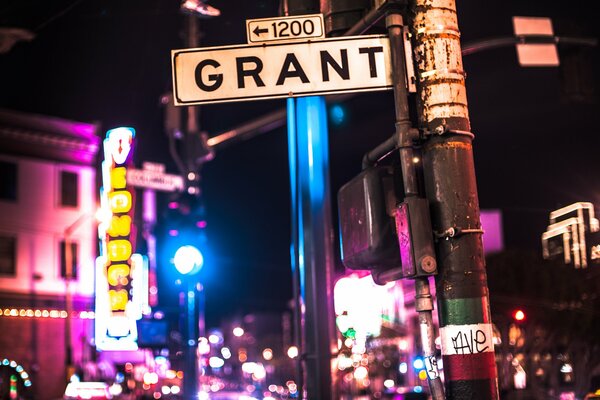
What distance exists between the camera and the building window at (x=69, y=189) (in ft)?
138

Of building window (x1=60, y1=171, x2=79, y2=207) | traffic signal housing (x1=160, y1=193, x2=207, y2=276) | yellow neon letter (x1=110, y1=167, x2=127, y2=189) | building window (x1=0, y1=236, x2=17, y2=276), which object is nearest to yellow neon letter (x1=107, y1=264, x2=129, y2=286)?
yellow neon letter (x1=110, y1=167, x2=127, y2=189)

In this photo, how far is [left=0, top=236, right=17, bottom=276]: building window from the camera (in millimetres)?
39375

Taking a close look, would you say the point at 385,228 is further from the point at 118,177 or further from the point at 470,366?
the point at 118,177

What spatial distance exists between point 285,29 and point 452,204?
181 cm

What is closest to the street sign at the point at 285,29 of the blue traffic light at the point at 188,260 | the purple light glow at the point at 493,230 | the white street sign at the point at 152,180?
the blue traffic light at the point at 188,260

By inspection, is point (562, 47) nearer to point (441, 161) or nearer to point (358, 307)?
point (441, 161)

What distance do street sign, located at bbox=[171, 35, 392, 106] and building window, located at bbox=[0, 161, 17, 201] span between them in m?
37.2

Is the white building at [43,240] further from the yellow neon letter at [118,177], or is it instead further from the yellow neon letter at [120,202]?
the yellow neon letter at [120,202]

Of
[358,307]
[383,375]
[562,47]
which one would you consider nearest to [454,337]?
[562,47]

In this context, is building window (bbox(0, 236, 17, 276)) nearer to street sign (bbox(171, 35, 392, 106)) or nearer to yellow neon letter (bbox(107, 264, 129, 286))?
yellow neon letter (bbox(107, 264, 129, 286))

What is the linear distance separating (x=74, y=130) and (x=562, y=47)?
34.7 metres

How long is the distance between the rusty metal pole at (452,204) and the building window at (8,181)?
125ft

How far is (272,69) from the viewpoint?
515 cm

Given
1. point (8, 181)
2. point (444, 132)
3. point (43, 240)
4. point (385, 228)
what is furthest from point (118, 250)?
point (444, 132)
